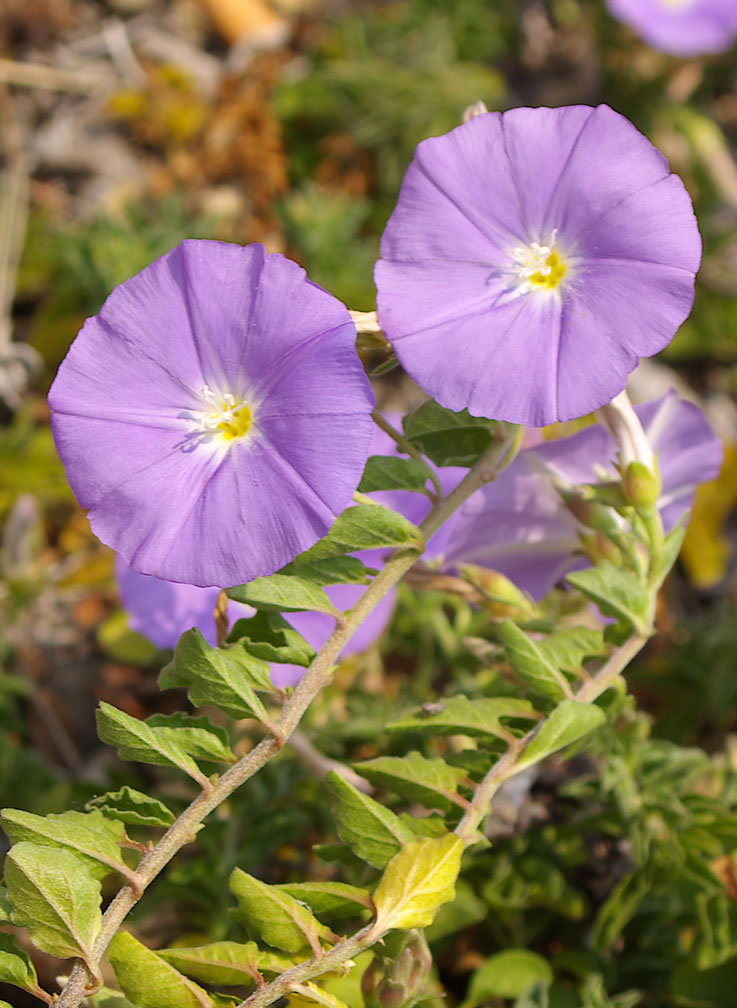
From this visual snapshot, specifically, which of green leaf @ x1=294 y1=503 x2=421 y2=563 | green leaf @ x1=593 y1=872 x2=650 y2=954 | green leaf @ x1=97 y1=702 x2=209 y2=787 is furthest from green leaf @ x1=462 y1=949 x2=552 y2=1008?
green leaf @ x1=294 y1=503 x2=421 y2=563

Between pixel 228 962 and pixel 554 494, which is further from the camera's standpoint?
pixel 554 494

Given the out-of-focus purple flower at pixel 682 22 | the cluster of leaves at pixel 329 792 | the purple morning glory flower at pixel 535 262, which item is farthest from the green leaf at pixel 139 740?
the out-of-focus purple flower at pixel 682 22

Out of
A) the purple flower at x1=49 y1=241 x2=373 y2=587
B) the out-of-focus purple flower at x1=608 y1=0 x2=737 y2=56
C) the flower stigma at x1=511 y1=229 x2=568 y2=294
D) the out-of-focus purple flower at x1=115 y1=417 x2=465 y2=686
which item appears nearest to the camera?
the purple flower at x1=49 y1=241 x2=373 y2=587

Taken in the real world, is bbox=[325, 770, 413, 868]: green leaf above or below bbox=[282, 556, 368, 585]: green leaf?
below

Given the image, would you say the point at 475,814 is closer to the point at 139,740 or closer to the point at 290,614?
the point at 139,740

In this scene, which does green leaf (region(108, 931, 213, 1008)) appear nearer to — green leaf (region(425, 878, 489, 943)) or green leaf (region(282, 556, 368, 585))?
green leaf (region(282, 556, 368, 585))

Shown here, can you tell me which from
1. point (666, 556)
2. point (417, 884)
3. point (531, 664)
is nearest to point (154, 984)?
point (417, 884)
